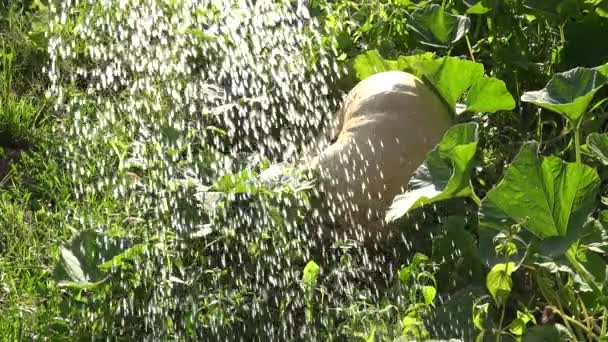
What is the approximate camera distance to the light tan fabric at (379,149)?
3559mm

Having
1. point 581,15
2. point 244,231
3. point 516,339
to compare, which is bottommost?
point 516,339

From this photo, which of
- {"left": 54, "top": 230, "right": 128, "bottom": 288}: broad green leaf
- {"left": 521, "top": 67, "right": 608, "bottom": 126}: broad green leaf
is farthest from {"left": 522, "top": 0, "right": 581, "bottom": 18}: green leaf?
{"left": 54, "top": 230, "right": 128, "bottom": 288}: broad green leaf

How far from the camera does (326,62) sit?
419cm

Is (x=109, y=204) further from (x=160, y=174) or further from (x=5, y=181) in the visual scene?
(x=5, y=181)

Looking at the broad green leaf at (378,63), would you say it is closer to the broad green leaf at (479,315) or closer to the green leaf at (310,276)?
the green leaf at (310,276)

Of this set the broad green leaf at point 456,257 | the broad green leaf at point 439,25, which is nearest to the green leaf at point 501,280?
the broad green leaf at point 456,257

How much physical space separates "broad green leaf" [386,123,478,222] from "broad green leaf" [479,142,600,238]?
213mm

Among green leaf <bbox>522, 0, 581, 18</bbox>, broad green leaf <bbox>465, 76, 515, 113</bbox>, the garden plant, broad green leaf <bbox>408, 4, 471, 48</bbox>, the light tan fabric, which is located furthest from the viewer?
broad green leaf <bbox>408, 4, 471, 48</bbox>

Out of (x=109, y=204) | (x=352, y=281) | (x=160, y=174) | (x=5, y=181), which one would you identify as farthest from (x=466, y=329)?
(x=5, y=181)

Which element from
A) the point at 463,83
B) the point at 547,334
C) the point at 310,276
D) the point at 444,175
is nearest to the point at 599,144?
the point at 444,175

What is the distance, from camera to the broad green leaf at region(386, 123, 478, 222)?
2.80 metres

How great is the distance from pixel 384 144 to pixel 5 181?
147 centimetres

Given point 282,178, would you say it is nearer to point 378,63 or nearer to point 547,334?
point 378,63

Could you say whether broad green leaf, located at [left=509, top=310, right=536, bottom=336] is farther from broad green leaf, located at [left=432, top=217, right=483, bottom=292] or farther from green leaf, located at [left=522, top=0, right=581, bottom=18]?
green leaf, located at [left=522, top=0, right=581, bottom=18]
